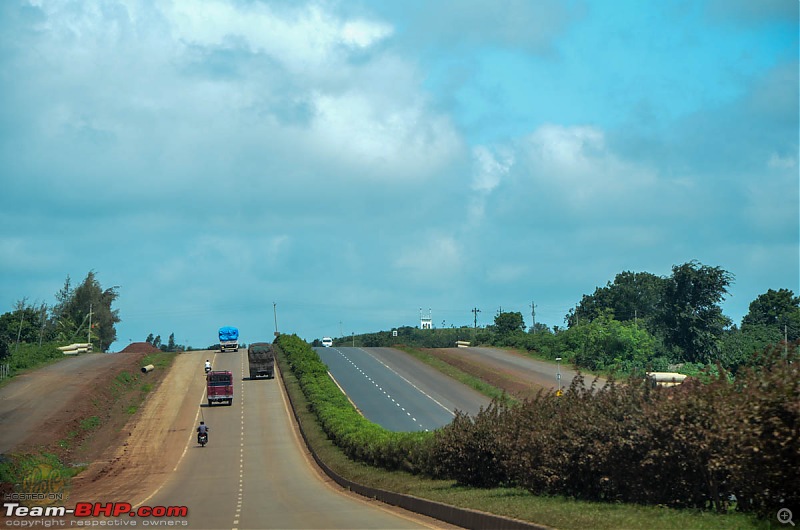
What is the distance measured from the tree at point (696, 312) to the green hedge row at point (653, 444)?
73.2 metres

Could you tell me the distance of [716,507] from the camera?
1598 centimetres

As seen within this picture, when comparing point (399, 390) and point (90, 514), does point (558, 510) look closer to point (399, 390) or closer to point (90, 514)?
point (90, 514)

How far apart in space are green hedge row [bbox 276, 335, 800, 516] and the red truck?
42.2m

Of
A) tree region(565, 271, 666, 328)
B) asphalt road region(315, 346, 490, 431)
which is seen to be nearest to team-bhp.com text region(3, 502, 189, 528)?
asphalt road region(315, 346, 490, 431)

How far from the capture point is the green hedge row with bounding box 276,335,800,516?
12.5 m

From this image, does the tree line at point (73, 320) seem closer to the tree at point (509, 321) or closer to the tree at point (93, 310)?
the tree at point (93, 310)

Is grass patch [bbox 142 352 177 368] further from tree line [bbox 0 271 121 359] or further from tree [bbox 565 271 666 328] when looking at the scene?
tree [bbox 565 271 666 328]

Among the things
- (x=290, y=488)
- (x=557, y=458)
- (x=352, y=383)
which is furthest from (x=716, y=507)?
(x=352, y=383)

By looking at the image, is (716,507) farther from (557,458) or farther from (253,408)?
(253,408)

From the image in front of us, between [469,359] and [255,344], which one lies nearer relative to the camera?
[255,344]

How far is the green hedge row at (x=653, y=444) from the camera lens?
41.0 feet

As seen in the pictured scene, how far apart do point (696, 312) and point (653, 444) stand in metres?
84.9

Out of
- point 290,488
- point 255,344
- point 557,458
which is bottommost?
point 290,488

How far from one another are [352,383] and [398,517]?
5618cm
